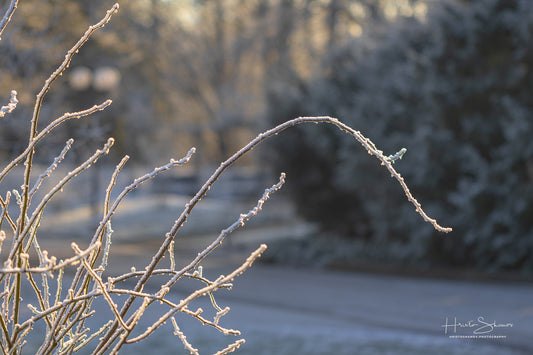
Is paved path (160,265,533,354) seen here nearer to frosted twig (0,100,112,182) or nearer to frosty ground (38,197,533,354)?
frosty ground (38,197,533,354)

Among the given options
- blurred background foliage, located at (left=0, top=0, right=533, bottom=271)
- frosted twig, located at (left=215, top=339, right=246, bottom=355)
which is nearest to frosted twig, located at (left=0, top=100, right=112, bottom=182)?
frosted twig, located at (left=215, top=339, right=246, bottom=355)

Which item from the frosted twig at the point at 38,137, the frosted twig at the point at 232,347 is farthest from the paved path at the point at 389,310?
the frosted twig at the point at 38,137

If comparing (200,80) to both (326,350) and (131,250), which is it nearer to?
(131,250)

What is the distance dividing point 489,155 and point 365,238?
449cm

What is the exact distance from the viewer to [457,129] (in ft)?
43.8
